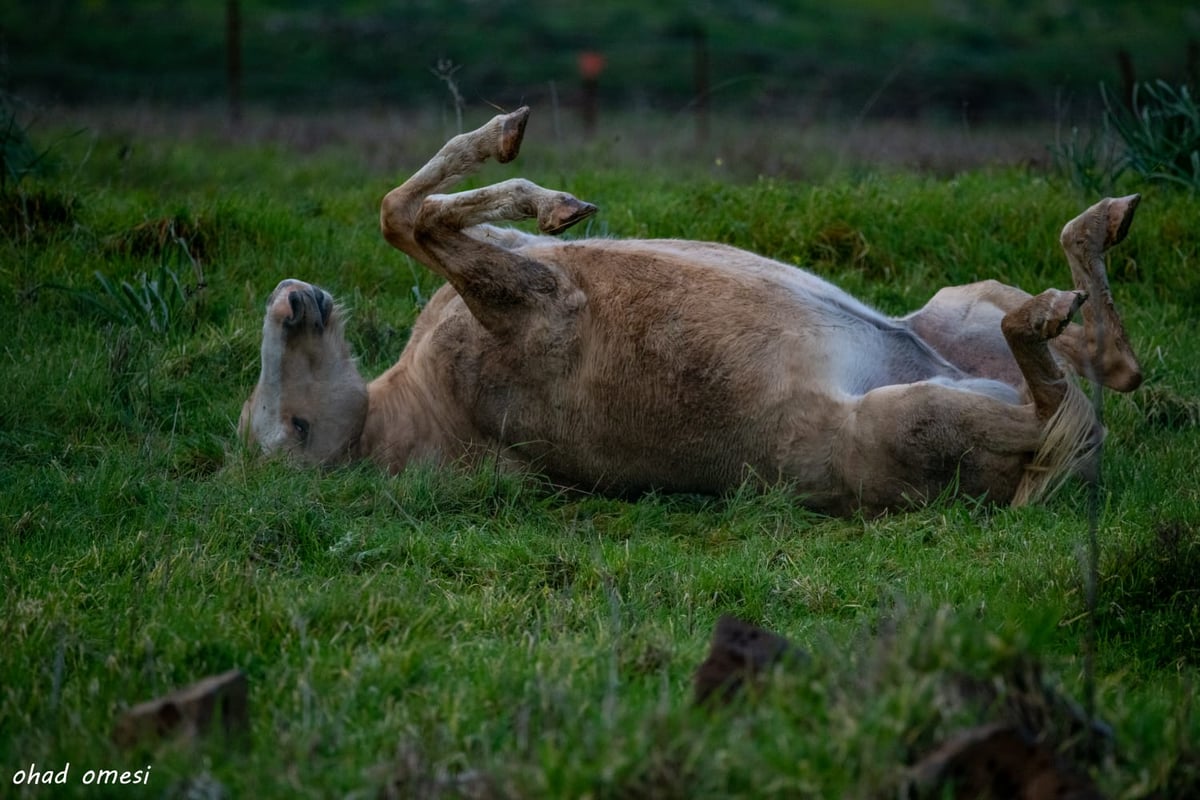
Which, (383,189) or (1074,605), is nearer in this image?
(1074,605)

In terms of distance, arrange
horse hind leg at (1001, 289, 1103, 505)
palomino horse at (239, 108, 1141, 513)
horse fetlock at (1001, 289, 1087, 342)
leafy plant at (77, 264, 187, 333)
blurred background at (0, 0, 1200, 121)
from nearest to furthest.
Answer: horse fetlock at (1001, 289, 1087, 342), horse hind leg at (1001, 289, 1103, 505), palomino horse at (239, 108, 1141, 513), leafy plant at (77, 264, 187, 333), blurred background at (0, 0, 1200, 121)

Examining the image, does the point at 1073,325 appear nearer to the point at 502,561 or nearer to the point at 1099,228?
the point at 1099,228

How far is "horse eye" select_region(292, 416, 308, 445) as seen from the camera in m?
5.15

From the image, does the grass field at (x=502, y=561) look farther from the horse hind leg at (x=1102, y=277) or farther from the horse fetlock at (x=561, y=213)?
the horse fetlock at (x=561, y=213)

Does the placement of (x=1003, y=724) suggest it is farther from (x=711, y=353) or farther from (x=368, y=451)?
(x=368, y=451)

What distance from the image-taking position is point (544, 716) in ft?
9.18

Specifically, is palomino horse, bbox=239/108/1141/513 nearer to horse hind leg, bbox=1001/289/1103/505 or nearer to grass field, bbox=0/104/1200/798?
horse hind leg, bbox=1001/289/1103/505

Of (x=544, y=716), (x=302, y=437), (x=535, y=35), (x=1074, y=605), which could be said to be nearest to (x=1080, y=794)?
(x=544, y=716)

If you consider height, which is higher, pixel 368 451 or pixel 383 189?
pixel 383 189

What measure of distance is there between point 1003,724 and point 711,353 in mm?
2640

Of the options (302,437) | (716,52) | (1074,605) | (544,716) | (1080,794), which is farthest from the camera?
(716,52)

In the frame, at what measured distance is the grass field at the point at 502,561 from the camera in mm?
2541

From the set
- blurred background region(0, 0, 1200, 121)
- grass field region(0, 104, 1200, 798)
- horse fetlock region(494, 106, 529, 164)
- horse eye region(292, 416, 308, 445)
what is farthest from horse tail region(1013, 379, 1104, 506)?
blurred background region(0, 0, 1200, 121)

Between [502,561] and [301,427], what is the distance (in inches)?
51.2
